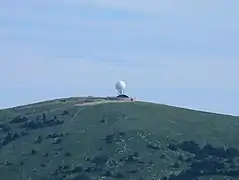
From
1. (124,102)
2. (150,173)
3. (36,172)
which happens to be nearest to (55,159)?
(36,172)

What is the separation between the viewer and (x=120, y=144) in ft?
536

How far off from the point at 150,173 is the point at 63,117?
42579 millimetres

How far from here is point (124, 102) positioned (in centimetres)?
19288

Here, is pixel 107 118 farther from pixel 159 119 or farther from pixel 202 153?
pixel 202 153

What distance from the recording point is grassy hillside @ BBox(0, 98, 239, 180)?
151625 mm

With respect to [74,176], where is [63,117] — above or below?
above

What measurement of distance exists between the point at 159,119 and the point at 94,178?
37.6 meters

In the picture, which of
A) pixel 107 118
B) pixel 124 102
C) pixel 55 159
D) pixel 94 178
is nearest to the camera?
pixel 94 178

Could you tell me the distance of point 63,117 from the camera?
7318 inches

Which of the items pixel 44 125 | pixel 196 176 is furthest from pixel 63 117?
pixel 196 176

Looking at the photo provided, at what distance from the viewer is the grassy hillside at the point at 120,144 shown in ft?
497

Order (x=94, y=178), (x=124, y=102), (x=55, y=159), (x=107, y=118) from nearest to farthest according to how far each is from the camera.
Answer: (x=94, y=178) → (x=55, y=159) → (x=107, y=118) → (x=124, y=102)

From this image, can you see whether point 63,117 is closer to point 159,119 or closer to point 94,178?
point 159,119

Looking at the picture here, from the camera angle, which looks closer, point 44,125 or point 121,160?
point 121,160
